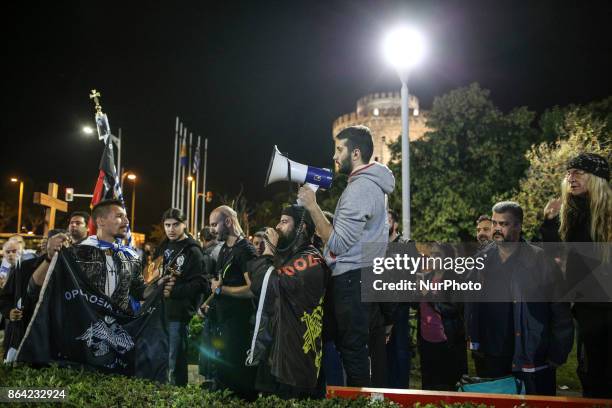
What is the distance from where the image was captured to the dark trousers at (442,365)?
6.14m

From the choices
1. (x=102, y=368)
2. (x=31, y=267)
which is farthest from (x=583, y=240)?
(x=31, y=267)

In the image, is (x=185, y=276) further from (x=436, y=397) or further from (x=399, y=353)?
(x=436, y=397)

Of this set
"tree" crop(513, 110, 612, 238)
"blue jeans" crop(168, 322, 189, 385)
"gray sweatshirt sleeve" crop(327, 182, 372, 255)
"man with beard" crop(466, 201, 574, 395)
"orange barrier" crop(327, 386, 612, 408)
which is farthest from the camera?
"tree" crop(513, 110, 612, 238)

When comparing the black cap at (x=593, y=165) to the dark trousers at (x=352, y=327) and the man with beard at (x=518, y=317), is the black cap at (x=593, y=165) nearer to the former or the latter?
the man with beard at (x=518, y=317)

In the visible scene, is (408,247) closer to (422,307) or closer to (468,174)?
(422,307)

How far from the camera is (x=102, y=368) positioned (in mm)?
4473

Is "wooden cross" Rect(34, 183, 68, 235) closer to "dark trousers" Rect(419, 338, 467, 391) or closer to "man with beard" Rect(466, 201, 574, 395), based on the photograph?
"dark trousers" Rect(419, 338, 467, 391)

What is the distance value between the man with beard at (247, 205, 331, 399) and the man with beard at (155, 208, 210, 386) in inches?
105

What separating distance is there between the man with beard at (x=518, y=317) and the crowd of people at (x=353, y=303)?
11mm

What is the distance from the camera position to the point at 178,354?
21.1 feet

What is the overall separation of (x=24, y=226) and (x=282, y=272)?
69.7m

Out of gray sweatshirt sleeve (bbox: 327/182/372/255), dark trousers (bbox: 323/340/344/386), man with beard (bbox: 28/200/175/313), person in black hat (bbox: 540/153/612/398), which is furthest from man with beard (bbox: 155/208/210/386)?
person in black hat (bbox: 540/153/612/398)

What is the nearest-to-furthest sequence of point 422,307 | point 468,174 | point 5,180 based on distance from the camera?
point 422,307, point 468,174, point 5,180

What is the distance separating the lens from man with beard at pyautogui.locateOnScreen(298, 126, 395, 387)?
376 centimetres
